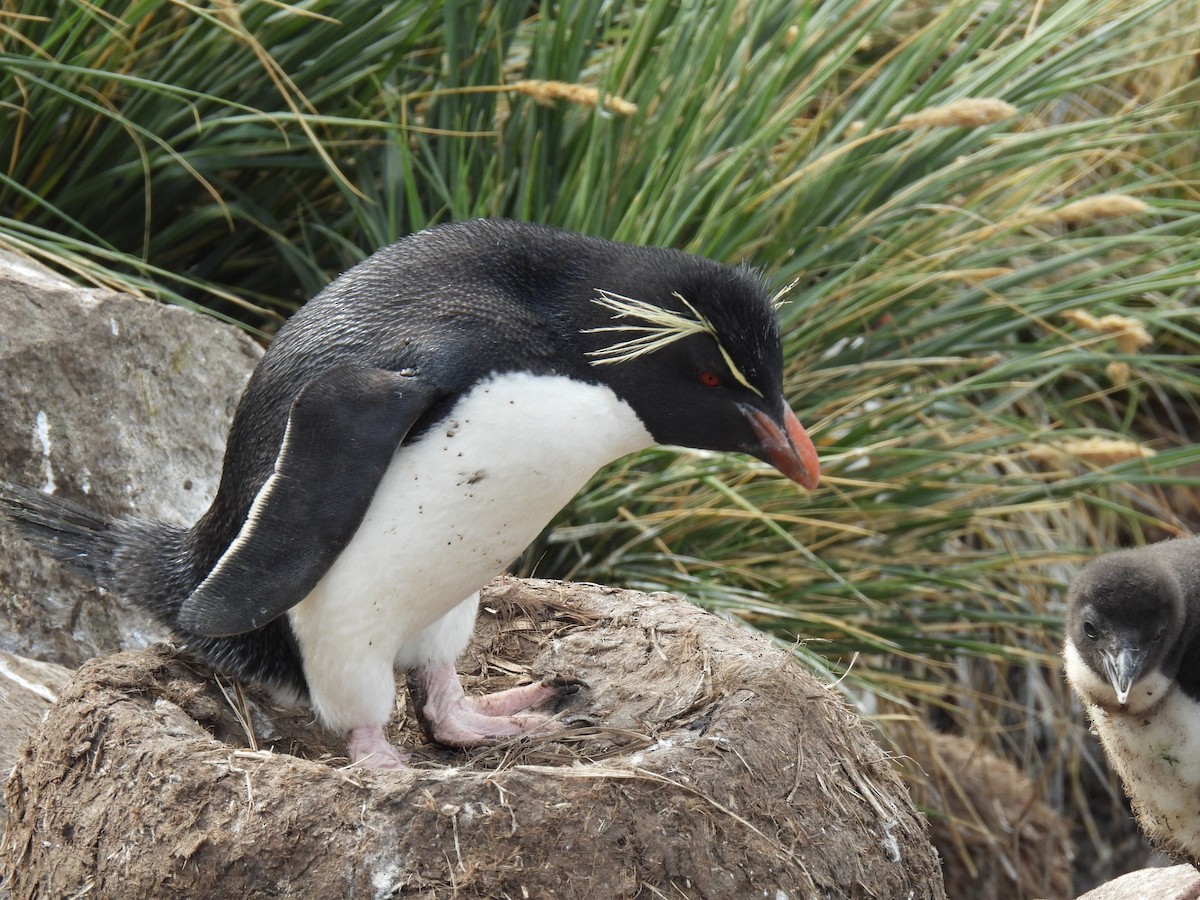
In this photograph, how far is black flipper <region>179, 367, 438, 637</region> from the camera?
252cm

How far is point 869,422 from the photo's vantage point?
444cm

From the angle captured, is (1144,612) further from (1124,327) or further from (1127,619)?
(1124,327)

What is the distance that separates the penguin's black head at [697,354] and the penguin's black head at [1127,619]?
28.5 inches

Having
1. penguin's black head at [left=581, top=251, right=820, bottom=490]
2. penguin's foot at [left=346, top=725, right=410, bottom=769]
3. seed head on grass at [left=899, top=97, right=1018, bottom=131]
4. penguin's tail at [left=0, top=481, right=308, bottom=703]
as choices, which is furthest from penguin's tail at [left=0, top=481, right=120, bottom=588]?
seed head on grass at [left=899, top=97, right=1018, bottom=131]

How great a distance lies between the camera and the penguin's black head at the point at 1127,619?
9.39ft

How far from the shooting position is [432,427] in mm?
2635

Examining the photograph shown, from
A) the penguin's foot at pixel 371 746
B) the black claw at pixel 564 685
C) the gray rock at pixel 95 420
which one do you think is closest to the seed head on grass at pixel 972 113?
the black claw at pixel 564 685

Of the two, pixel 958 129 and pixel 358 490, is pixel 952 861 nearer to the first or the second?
pixel 958 129

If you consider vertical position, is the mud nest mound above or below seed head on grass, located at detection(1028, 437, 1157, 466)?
below

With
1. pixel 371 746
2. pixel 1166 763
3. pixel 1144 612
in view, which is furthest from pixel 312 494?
pixel 1166 763

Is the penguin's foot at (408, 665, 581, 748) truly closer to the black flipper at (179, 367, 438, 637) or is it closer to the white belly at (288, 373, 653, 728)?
the white belly at (288, 373, 653, 728)

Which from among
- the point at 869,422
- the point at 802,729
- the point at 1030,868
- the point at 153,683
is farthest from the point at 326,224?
the point at 1030,868

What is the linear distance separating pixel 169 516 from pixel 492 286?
1.41 meters

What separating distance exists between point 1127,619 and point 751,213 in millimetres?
2012
